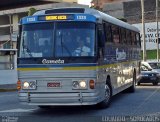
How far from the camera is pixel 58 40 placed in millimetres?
12883

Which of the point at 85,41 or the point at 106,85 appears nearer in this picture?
the point at 85,41

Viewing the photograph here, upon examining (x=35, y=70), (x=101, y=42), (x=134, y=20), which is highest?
(x=134, y=20)

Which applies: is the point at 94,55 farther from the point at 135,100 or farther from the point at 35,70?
the point at 135,100

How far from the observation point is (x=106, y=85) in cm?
1445

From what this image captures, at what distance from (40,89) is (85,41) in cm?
194

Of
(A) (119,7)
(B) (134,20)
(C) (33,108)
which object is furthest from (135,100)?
(A) (119,7)

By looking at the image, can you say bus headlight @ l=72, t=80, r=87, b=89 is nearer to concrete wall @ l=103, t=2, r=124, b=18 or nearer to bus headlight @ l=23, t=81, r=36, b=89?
bus headlight @ l=23, t=81, r=36, b=89

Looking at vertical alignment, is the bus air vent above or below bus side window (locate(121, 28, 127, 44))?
above

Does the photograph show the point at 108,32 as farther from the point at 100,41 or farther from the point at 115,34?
the point at 100,41

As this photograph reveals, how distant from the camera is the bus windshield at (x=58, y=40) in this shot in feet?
41.9

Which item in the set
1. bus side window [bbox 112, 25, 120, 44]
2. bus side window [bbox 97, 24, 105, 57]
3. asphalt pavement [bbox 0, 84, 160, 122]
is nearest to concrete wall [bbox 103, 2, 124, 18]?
bus side window [bbox 112, 25, 120, 44]

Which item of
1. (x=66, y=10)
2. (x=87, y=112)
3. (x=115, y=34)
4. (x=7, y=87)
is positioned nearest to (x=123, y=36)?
(x=115, y=34)

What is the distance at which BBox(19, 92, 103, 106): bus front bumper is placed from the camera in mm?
12516

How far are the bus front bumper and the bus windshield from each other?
3.82 feet
